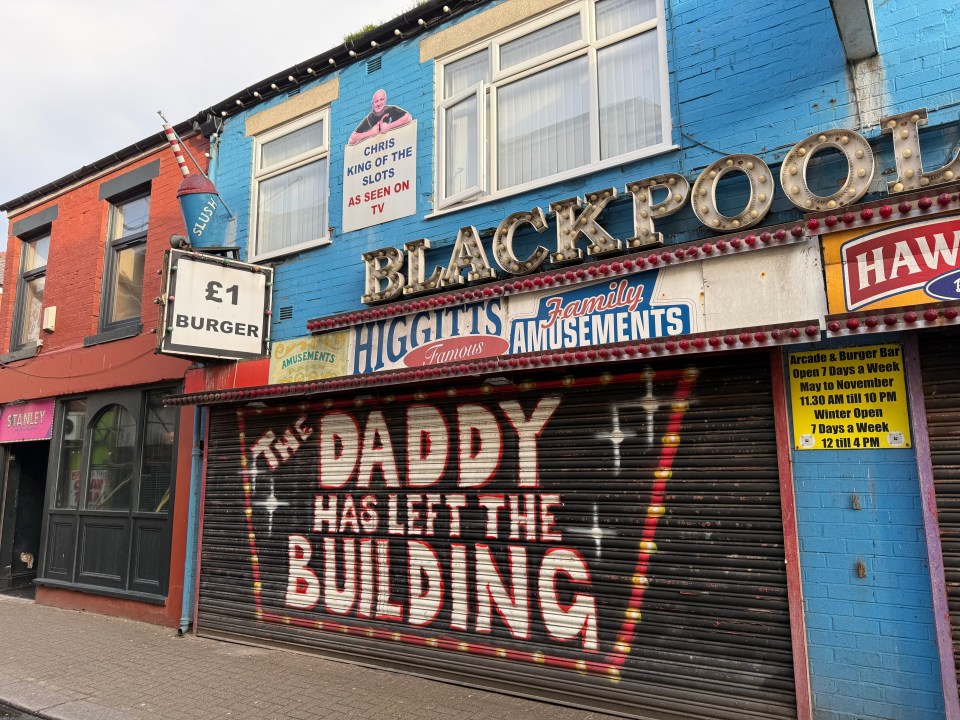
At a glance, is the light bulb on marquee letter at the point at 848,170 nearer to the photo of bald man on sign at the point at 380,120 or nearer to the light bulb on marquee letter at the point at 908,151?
the light bulb on marquee letter at the point at 908,151

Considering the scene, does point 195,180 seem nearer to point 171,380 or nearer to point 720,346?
point 171,380

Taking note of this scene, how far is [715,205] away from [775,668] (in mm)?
3530

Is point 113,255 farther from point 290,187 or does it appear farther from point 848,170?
point 848,170

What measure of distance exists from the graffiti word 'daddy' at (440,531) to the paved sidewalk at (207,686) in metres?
0.59

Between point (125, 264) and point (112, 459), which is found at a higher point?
point (125, 264)

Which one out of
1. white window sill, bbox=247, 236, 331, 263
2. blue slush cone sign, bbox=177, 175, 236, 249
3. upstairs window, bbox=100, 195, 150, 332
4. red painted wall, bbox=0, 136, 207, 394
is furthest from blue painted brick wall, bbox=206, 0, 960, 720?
upstairs window, bbox=100, 195, 150, 332

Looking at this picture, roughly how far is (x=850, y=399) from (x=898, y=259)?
1024 millimetres

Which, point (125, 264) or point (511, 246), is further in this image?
point (125, 264)

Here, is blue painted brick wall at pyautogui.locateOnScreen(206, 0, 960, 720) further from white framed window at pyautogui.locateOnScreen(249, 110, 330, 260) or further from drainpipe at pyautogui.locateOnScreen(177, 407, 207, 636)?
drainpipe at pyautogui.locateOnScreen(177, 407, 207, 636)

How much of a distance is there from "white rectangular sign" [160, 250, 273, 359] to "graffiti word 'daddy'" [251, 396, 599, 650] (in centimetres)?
134

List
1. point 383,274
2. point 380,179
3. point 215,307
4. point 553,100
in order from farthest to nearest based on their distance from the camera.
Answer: point 215,307, point 380,179, point 383,274, point 553,100

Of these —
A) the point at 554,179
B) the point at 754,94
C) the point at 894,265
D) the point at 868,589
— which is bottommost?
the point at 868,589

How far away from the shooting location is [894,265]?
452 cm

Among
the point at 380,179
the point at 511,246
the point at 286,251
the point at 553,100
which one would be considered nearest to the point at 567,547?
the point at 511,246
